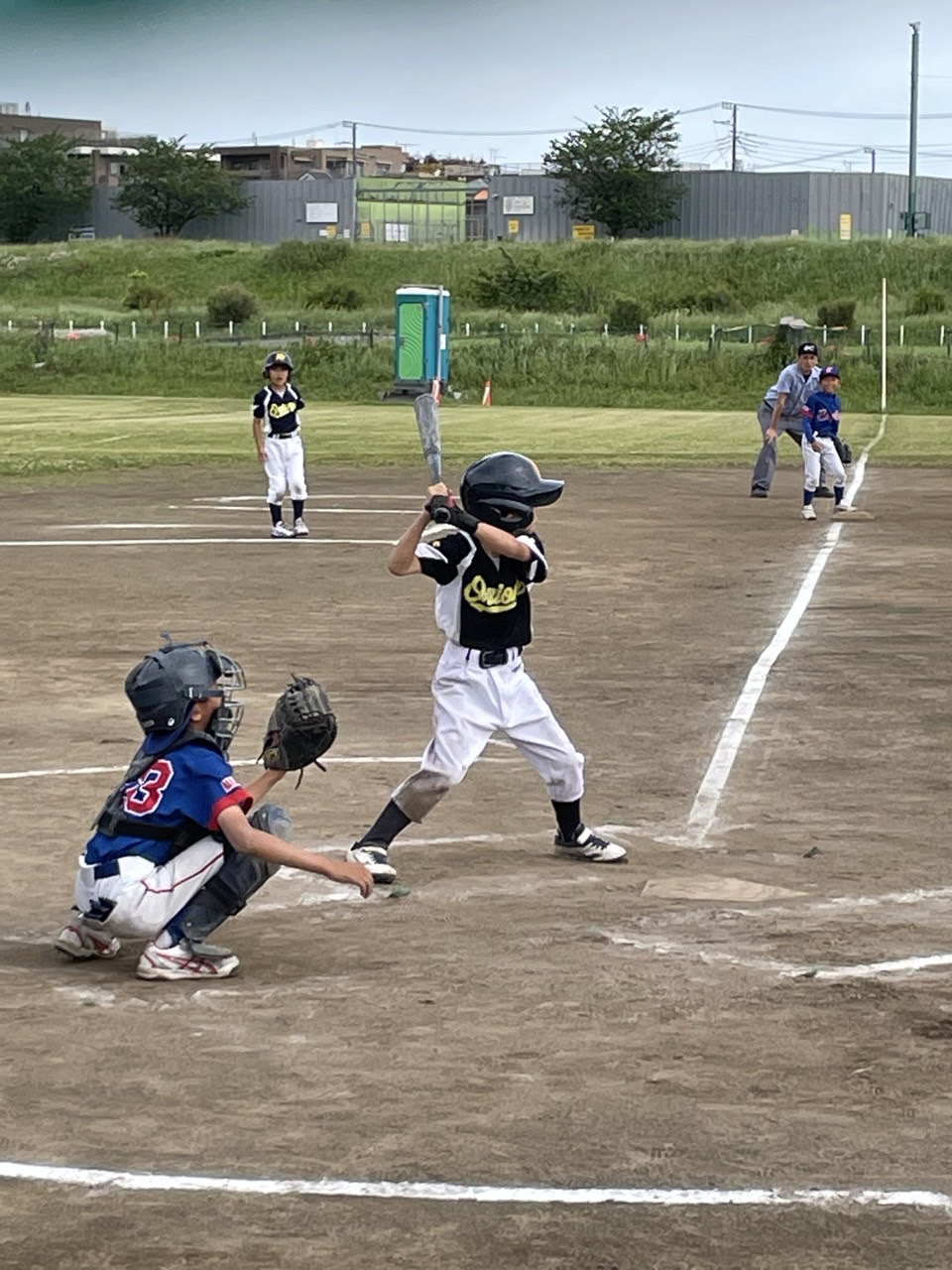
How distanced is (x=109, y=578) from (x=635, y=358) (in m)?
37.7

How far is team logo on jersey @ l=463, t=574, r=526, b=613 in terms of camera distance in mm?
8719

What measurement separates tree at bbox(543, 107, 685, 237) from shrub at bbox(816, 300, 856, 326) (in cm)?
3890

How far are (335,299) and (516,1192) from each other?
78.6 m

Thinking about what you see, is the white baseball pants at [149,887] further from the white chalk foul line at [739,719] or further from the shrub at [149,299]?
the shrub at [149,299]

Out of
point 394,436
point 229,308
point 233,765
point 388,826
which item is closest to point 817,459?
point 233,765

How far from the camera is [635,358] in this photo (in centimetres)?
5494

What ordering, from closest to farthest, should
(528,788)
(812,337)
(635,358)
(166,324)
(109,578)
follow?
(528,788) < (109,578) < (635,358) < (812,337) < (166,324)

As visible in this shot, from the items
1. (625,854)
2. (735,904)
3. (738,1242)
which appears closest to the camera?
(738,1242)

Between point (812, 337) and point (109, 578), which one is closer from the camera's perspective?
point (109, 578)

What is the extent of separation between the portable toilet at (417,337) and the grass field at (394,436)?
3213 mm

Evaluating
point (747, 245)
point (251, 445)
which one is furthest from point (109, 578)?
point (747, 245)

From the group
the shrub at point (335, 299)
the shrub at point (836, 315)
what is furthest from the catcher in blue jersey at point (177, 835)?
the shrub at point (335, 299)

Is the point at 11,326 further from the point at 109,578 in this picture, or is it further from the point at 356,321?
the point at 109,578

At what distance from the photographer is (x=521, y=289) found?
8012cm
